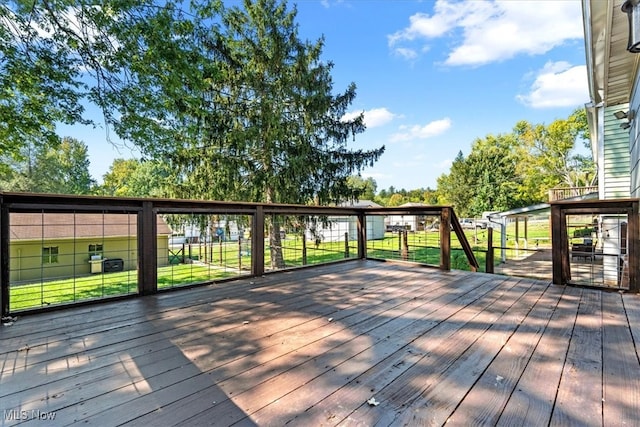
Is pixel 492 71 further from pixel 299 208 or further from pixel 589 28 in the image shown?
pixel 299 208

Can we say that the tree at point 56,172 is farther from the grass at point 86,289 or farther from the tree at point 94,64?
the tree at point 94,64

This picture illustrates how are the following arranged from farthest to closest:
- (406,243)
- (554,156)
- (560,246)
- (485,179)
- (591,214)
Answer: (554,156), (485,179), (406,243), (560,246), (591,214)

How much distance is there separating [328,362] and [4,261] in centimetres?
245

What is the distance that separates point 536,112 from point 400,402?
27.7 metres

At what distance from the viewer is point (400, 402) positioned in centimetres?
120

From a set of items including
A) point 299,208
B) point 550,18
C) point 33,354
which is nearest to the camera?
point 33,354

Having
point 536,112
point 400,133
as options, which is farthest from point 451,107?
point 536,112

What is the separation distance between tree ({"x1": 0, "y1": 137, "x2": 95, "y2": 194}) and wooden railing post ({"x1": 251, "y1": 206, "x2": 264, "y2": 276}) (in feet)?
65.4

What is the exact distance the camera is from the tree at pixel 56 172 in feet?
67.5

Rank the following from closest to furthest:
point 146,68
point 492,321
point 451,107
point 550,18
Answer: point 492,321 → point 146,68 → point 550,18 → point 451,107

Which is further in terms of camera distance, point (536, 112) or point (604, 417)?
point (536, 112)

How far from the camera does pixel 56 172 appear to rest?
23500mm

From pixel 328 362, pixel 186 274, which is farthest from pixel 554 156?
pixel 328 362

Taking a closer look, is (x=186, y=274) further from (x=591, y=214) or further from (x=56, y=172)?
(x=56, y=172)
